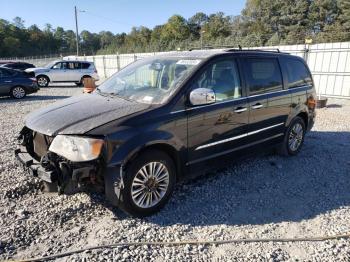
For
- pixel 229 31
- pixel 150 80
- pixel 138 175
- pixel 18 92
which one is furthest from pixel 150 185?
pixel 229 31

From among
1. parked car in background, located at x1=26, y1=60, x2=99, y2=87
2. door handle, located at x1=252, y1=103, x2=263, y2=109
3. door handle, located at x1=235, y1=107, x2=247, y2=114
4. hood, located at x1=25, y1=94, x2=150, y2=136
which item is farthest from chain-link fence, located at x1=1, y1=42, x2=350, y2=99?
parked car in background, located at x1=26, y1=60, x2=99, y2=87

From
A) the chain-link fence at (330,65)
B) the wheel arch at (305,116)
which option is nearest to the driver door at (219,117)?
the wheel arch at (305,116)

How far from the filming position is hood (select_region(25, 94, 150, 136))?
10.8 feet

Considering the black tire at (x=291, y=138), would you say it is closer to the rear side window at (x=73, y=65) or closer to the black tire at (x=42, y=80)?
the rear side window at (x=73, y=65)

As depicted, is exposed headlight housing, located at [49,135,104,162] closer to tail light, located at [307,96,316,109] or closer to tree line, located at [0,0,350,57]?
tail light, located at [307,96,316,109]

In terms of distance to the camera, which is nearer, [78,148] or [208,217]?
[78,148]

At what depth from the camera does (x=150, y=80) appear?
4.21 m

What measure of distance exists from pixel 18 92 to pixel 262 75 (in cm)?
1221

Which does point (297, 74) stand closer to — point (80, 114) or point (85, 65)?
point (80, 114)

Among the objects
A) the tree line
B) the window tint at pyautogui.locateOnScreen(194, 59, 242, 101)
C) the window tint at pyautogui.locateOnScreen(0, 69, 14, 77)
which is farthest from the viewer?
the tree line

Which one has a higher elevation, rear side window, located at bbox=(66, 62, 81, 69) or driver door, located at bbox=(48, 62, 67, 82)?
rear side window, located at bbox=(66, 62, 81, 69)

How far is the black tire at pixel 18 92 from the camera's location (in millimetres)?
13789

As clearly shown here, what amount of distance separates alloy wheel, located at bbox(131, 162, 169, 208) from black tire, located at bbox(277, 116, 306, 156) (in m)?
2.69

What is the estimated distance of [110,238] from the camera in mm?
3227
